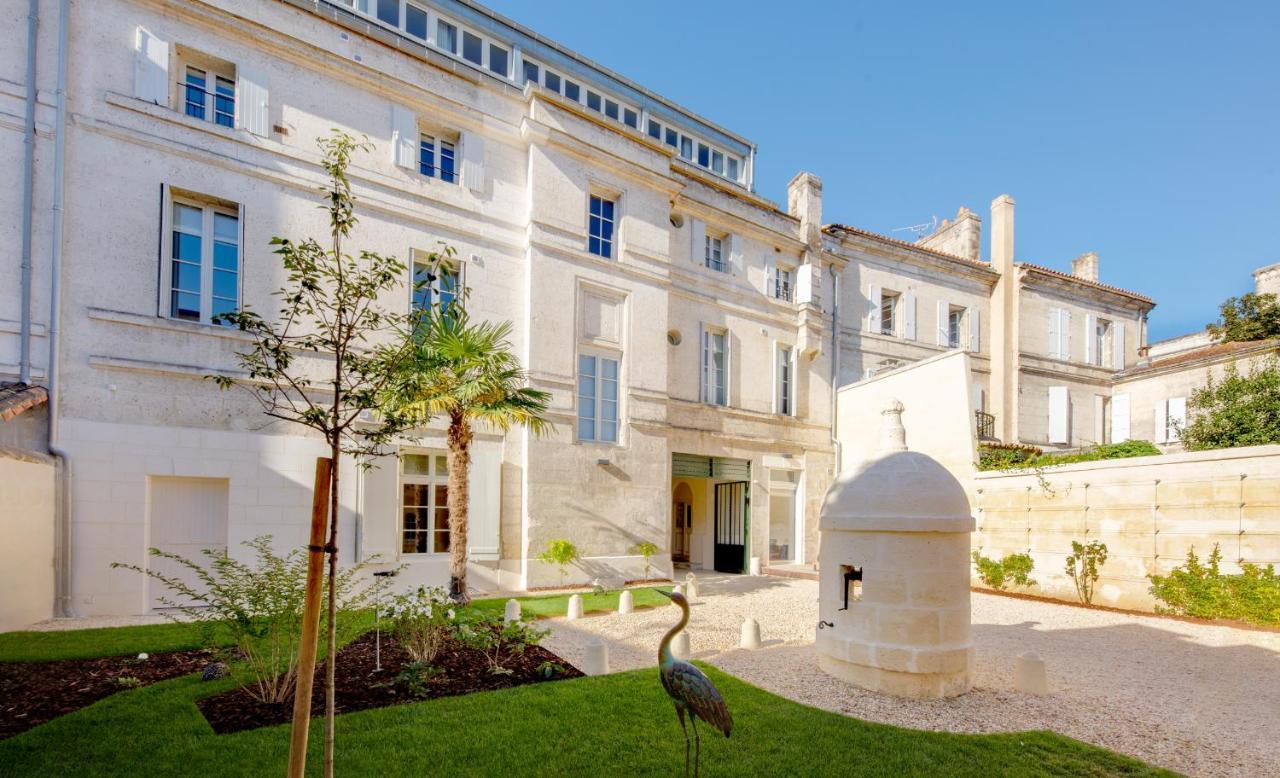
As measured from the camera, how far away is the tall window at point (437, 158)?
13938mm

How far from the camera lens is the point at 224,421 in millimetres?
11094

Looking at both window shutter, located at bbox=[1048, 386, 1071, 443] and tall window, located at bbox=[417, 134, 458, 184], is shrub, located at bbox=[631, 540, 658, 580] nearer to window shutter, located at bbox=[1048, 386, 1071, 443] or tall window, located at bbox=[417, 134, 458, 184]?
tall window, located at bbox=[417, 134, 458, 184]

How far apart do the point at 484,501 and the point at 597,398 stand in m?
3.88

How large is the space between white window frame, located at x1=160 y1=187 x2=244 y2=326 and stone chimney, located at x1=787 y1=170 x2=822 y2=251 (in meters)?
16.2

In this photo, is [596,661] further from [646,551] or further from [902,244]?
[902,244]

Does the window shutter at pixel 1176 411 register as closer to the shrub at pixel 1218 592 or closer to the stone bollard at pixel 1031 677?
the shrub at pixel 1218 592

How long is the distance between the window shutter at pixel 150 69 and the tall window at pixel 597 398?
31.6 ft

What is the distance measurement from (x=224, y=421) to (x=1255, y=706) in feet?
52.2

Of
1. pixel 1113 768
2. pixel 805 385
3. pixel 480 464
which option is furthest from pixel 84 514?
pixel 805 385

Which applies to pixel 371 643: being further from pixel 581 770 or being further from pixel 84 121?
pixel 84 121

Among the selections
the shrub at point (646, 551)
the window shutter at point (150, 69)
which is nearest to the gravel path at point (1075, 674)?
the shrub at point (646, 551)

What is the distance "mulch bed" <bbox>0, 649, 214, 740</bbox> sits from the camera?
18.5 ft

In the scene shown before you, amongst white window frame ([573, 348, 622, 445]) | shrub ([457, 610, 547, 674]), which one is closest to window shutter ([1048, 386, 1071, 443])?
white window frame ([573, 348, 622, 445])

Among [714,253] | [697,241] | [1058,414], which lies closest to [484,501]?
[697,241]
